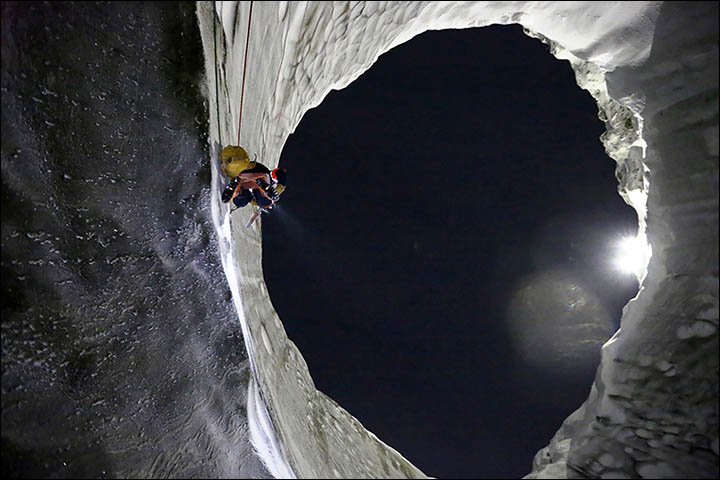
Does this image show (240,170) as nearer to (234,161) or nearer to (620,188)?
(234,161)

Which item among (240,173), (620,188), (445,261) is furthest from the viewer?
(445,261)

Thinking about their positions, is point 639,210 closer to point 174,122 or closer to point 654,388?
point 654,388

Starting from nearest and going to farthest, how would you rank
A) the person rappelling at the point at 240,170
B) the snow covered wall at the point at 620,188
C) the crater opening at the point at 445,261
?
1. the snow covered wall at the point at 620,188
2. the person rappelling at the point at 240,170
3. the crater opening at the point at 445,261

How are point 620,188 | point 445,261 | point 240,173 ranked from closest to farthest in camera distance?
point 240,173 < point 620,188 < point 445,261

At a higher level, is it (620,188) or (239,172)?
(239,172)

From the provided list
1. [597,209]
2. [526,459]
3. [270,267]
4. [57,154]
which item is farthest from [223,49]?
[526,459]

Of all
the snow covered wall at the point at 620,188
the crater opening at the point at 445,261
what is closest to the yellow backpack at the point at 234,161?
the snow covered wall at the point at 620,188

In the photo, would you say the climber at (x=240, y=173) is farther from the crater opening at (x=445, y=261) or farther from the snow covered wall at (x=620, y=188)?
the crater opening at (x=445, y=261)

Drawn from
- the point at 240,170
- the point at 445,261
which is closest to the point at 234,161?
the point at 240,170
